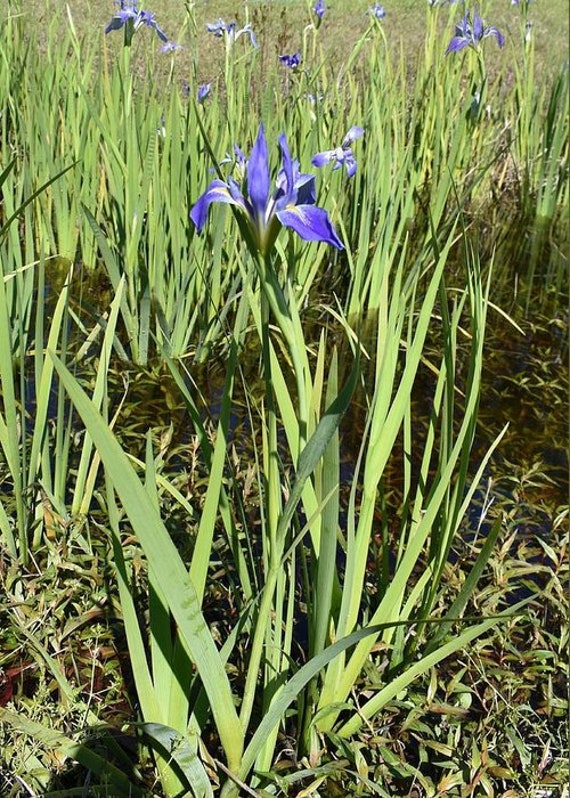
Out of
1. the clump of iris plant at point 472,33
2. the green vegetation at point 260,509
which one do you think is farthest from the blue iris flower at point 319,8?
the clump of iris plant at point 472,33

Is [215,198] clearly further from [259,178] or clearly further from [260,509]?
[260,509]

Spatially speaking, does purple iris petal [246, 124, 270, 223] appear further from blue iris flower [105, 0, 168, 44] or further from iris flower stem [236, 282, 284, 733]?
blue iris flower [105, 0, 168, 44]

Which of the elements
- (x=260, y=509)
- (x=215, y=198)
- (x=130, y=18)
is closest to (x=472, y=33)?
(x=130, y=18)

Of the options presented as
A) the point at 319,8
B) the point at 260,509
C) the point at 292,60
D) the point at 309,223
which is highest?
the point at 319,8

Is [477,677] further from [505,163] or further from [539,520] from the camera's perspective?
[505,163]

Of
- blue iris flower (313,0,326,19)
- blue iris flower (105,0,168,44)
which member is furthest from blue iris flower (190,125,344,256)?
blue iris flower (313,0,326,19)

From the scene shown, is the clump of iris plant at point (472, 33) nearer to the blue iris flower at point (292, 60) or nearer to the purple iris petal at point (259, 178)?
the blue iris flower at point (292, 60)

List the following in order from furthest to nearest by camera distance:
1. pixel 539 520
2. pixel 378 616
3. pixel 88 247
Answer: pixel 88 247
pixel 539 520
pixel 378 616

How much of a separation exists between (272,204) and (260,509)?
1.92ft

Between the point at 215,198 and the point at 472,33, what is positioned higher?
the point at 472,33

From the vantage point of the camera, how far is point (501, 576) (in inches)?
53.1

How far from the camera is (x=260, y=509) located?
45.0 inches

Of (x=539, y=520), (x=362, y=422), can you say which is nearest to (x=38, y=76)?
(x=362, y=422)

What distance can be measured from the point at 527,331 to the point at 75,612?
6.07 feet
